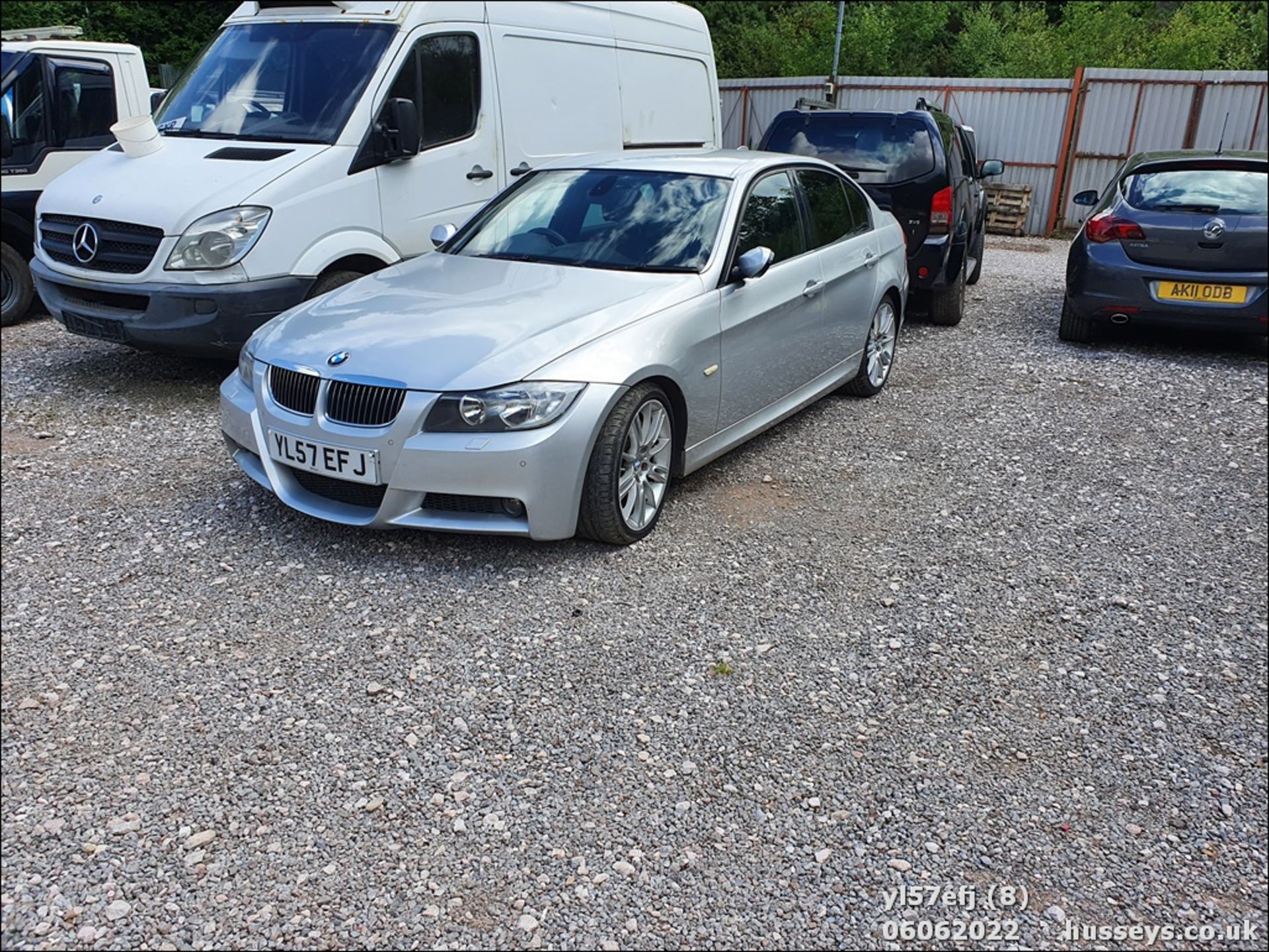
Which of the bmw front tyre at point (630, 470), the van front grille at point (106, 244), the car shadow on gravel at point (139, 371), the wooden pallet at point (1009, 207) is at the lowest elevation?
the wooden pallet at point (1009, 207)

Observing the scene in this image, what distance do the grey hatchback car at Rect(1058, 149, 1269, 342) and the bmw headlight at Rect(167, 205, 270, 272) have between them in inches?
212

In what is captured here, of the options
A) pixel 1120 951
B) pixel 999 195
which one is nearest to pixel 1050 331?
pixel 1120 951

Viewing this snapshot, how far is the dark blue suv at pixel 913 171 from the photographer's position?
8.16 meters

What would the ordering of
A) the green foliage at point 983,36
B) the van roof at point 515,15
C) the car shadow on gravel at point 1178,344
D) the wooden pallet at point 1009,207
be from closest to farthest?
1. the van roof at point 515,15
2. the car shadow on gravel at point 1178,344
3. the wooden pallet at point 1009,207
4. the green foliage at point 983,36

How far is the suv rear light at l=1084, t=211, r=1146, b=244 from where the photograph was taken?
6922 millimetres

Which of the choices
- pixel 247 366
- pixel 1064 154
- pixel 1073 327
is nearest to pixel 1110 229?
pixel 1073 327

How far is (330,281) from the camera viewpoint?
618 cm

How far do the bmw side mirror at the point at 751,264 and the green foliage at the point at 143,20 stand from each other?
3.20m

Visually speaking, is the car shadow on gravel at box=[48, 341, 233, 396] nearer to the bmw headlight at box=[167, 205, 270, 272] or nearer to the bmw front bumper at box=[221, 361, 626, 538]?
the bmw headlight at box=[167, 205, 270, 272]

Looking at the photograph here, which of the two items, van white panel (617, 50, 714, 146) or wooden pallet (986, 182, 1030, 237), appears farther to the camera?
wooden pallet (986, 182, 1030, 237)

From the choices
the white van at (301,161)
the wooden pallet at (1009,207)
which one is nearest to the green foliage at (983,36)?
the wooden pallet at (1009,207)

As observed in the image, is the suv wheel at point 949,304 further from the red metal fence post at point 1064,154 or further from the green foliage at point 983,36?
the green foliage at point 983,36

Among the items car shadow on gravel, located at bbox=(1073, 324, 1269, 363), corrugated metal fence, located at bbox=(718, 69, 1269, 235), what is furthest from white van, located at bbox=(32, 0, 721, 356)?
corrugated metal fence, located at bbox=(718, 69, 1269, 235)

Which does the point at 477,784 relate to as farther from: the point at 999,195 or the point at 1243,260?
the point at 999,195
